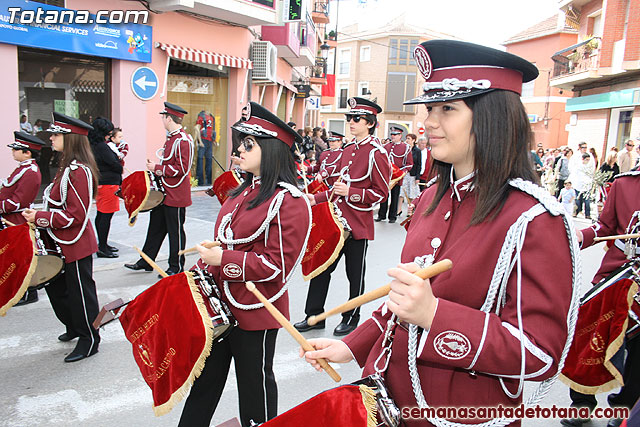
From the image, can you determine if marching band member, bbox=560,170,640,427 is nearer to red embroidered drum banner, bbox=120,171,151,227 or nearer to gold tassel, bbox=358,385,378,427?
gold tassel, bbox=358,385,378,427

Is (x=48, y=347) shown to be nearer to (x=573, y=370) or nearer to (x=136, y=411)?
(x=136, y=411)

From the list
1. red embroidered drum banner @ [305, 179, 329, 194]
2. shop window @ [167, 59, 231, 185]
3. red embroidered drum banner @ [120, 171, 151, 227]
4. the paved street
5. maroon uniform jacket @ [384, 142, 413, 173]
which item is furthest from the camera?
shop window @ [167, 59, 231, 185]

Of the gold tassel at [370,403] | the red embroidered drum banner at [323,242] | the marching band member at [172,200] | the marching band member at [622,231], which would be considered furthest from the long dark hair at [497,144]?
the marching band member at [172,200]

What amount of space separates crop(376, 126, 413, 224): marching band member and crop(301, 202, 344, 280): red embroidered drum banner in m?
7.37

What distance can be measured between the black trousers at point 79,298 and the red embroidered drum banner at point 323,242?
2.06 meters

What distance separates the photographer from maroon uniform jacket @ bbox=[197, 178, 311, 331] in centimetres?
288

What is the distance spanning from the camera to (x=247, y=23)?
1527 centimetres

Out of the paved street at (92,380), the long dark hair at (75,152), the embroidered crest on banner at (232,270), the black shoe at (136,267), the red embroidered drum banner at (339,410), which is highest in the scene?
the long dark hair at (75,152)

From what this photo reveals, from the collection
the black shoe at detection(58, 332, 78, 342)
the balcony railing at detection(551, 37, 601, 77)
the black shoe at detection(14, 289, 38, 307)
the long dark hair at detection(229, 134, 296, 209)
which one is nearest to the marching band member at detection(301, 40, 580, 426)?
the long dark hair at detection(229, 134, 296, 209)

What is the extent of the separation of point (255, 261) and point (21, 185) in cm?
396

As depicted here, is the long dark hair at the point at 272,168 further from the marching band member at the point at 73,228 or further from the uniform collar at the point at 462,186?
the marching band member at the point at 73,228

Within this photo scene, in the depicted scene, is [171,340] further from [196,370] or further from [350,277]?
[350,277]

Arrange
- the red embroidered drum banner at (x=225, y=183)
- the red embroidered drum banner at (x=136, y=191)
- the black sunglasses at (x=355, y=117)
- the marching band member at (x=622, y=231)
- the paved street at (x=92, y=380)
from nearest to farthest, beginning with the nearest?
the marching band member at (x=622, y=231) → the paved street at (x=92, y=380) → the black sunglasses at (x=355, y=117) → the red embroidered drum banner at (x=136, y=191) → the red embroidered drum banner at (x=225, y=183)

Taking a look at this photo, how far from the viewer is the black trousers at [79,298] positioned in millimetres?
4566
